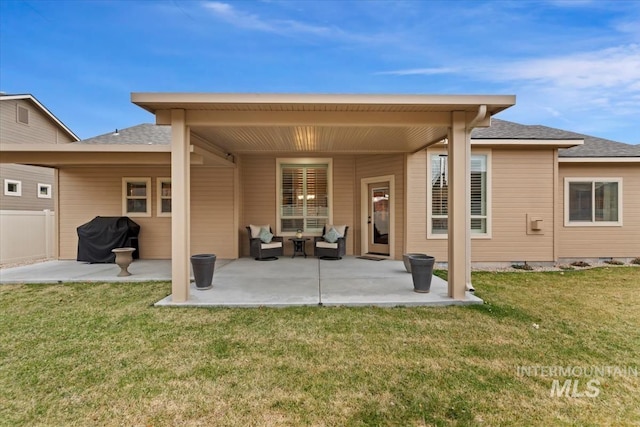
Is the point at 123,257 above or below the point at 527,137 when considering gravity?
below

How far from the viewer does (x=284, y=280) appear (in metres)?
5.68

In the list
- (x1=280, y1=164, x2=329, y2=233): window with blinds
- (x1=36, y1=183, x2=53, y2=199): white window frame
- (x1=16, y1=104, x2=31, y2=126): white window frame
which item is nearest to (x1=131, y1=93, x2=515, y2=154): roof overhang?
(x1=280, y1=164, x2=329, y2=233): window with blinds

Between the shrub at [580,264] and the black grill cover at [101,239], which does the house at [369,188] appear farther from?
the black grill cover at [101,239]

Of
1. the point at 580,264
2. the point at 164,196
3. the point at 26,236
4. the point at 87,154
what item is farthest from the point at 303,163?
the point at 26,236

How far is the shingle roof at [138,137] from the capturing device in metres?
8.79

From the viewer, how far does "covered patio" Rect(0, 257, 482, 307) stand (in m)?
4.43

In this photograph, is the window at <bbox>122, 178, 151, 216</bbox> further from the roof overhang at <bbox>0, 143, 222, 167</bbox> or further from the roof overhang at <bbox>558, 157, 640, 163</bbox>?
the roof overhang at <bbox>558, 157, 640, 163</bbox>

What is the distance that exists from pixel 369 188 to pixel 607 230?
6143 mm

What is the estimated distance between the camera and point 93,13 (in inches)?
463

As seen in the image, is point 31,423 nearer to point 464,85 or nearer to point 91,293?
point 91,293

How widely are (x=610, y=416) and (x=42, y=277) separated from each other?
328 inches

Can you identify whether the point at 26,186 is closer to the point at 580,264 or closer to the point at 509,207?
the point at 509,207

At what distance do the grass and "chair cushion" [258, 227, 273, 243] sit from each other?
3.82 m

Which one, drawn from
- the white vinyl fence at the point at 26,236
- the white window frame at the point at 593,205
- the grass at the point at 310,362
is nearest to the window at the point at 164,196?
the white vinyl fence at the point at 26,236
